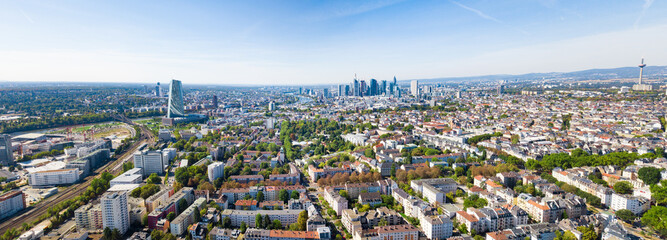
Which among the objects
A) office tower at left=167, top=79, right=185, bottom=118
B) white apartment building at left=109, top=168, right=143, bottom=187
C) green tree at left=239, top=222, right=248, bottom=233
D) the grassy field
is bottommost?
green tree at left=239, top=222, right=248, bottom=233

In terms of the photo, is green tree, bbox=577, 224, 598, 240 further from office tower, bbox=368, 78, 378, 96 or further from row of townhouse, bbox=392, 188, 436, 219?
office tower, bbox=368, 78, 378, 96

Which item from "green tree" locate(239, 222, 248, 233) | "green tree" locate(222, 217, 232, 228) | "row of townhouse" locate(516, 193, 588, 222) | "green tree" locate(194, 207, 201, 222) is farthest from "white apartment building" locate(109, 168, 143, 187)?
"row of townhouse" locate(516, 193, 588, 222)

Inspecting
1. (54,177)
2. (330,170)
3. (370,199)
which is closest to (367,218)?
(370,199)

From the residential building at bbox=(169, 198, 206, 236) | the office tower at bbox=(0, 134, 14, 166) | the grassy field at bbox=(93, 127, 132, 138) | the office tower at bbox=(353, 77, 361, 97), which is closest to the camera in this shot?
the residential building at bbox=(169, 198, 206, 236)

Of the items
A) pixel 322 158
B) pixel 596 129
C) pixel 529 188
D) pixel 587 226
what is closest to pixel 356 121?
pixel 322 158

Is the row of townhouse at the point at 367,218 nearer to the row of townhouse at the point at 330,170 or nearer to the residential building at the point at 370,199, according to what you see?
the residential building at the point at 370,199

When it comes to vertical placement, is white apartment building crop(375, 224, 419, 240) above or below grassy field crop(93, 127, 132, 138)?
below

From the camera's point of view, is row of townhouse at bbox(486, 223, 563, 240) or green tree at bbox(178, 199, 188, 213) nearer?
row of townhouse at bbox(486, 223, 563, 240)
